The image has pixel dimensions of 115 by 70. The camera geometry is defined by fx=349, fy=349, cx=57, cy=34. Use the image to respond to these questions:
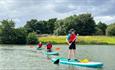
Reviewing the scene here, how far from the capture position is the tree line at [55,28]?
95.9 metres

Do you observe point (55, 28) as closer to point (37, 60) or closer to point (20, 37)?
point (20, 37)

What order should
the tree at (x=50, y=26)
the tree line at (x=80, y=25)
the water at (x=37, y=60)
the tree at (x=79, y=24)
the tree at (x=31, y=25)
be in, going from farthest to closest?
the tree at (x=31, y=25) → the tree at (x=50, y=26) → the tree line at (x=80, y=25) → the tree at (x=79, y=24) → the water at (x=37, y=60)

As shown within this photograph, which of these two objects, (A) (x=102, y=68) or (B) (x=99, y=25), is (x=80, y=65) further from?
(B) (x=99, y=25)

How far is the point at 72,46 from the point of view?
101 feet

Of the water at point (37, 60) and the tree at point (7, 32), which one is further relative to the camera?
the tree at point (7, 32)

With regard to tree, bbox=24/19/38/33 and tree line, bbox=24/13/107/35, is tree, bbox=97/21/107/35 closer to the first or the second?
tree line, bbox=24/13/107/35

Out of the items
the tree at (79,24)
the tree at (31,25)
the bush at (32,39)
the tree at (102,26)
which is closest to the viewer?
the bush at (32,39)

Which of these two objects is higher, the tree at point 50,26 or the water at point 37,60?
the tree at point 50,26

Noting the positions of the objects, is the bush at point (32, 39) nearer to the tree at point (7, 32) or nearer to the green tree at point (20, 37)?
the green tree at point (20, 37)

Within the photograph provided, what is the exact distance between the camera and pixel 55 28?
146 metres

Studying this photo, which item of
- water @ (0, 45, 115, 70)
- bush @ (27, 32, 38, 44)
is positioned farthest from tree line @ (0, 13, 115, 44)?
water @ (0, 45, 115, 70)

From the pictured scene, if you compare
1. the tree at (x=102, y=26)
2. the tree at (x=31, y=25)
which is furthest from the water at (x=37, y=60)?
the tree at (x=31, y=25)

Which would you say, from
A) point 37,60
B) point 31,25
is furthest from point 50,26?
point 37,60

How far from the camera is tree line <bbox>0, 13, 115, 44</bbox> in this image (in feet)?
315
